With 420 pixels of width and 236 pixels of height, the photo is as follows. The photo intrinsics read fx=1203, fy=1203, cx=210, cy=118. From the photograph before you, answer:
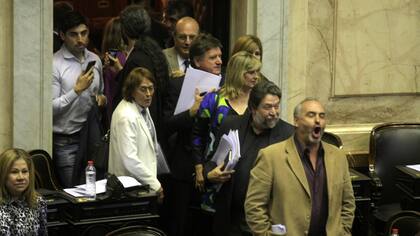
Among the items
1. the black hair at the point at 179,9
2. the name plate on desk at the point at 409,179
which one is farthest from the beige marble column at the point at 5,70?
the name plate on desk at the point at 409,179

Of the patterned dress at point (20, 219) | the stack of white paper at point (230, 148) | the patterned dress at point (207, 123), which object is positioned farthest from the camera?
the patterned dress at point (207, 123)

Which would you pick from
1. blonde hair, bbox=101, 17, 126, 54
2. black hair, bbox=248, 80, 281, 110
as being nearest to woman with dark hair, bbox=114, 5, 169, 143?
blonde hair, bbox=101, 17, 126, 54

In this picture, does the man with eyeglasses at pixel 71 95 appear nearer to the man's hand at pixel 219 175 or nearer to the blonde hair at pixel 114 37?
the blonde hair at pixel 114 37

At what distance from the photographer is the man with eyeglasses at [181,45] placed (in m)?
10.6

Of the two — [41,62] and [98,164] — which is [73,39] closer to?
[41,62]

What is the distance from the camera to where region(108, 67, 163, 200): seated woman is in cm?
965

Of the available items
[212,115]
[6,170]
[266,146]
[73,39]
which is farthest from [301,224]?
[73,39]

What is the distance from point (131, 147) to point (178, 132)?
0.72m

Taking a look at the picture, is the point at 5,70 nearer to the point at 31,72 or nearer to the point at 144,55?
the point at 31,72

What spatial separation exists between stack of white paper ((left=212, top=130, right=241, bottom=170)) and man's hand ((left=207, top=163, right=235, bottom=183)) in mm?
40

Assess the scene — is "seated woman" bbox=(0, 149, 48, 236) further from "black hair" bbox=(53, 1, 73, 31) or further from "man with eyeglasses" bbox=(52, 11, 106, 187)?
"black hair" bbox=(53, 1, 73, 31)

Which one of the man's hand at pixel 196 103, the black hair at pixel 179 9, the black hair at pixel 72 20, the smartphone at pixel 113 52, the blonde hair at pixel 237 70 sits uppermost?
the black hair at pixel 179 9

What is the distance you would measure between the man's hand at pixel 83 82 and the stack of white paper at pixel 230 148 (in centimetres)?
149

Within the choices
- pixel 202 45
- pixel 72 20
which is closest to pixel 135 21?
pixel 72 20
